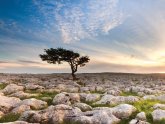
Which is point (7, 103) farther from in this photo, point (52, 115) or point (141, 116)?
point (141, 116)

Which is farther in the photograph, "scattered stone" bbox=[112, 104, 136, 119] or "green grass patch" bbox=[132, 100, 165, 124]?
"green grass patch" bbox=[132, 100, 165, 124]

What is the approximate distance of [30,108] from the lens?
91.2 feet

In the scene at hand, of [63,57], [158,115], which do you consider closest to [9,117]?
[158,115]

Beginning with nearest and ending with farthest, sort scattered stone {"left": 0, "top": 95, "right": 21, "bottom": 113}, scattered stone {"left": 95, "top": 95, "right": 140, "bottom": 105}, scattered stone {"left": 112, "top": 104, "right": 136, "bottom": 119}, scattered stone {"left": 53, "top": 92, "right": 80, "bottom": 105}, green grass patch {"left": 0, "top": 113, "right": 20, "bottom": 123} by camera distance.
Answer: scattered stone {"left": 112, "top": 104, "right": 136, "bottom": 119} < green grass patch {"left": 0, "top": 113, "right": 20, "bottom": 123} < scattered stone {"left": 0, "top": 95, "right": 21, "bottom": 113} < scattered stone {"left": 95, "top": 95, "right": 140, "bottom": 105} < scattered stone {"left": 53, "top": 92, "right": 80, "bottom": 105}

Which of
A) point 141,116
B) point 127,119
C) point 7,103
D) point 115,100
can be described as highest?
point 115,100

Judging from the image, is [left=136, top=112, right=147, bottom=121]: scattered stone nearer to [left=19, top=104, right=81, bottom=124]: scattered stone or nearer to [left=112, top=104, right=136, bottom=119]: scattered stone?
[left=112, top=104, right=136, bottom=119]: scattered stone

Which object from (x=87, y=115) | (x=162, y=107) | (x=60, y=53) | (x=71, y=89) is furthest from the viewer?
(x=60, y=53)

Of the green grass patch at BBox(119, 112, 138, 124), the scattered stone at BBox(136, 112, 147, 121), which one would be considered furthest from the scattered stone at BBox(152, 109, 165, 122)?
the green grass patch at BBox(119, 112, 138, 124)

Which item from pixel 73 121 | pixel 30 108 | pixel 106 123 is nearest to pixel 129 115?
pixel 106 123

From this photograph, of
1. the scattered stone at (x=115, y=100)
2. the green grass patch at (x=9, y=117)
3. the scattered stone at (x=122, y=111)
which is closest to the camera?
the scattered stone at (x=122, y=111)

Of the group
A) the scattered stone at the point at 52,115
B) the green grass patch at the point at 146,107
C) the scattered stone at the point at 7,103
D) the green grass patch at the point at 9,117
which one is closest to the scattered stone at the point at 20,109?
the green grass patch at the point at 9,117

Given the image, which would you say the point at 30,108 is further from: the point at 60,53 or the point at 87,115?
the point at 60,53

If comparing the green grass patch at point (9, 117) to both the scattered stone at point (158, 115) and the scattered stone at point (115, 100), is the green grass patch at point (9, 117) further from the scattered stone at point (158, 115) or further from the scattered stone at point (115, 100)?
the scattered stone at point (158, 115)

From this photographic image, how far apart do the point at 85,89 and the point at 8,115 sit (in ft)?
62.7
